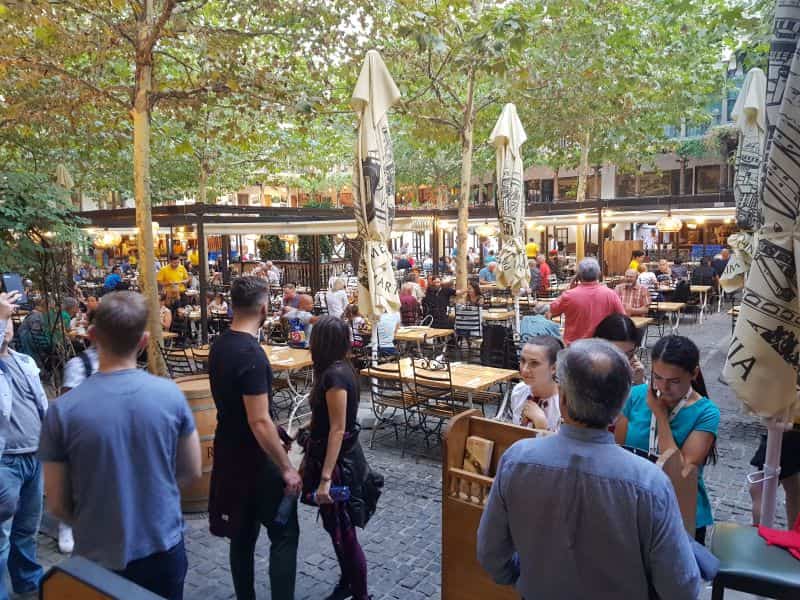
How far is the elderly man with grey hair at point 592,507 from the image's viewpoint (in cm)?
173

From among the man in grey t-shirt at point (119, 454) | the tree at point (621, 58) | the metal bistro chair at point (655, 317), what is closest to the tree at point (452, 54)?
the tree at point (621, 58)

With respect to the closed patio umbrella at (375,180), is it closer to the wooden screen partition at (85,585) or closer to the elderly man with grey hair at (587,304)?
the elderly man with grey hair at (587,304)

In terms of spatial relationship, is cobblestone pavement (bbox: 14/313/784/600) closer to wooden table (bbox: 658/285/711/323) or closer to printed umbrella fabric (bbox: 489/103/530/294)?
printed umbrella fabric (bbox: 489/103/530/294)

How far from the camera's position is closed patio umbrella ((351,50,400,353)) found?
267 inches

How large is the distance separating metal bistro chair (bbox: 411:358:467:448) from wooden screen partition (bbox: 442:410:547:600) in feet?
9.68

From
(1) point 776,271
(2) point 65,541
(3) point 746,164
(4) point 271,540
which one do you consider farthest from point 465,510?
(3) point 746,164

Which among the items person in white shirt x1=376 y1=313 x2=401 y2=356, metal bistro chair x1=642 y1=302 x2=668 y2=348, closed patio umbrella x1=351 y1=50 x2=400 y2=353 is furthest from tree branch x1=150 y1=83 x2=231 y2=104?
metal bistro chair x1=642 y1=302 x2=668 y2=348

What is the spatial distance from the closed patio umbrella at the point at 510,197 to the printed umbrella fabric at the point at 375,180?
2.89 meters

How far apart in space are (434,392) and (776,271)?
466 centimetres

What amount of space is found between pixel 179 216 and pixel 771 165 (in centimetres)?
1112

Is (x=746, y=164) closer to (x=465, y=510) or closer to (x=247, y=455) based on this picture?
(x=465, y=510)

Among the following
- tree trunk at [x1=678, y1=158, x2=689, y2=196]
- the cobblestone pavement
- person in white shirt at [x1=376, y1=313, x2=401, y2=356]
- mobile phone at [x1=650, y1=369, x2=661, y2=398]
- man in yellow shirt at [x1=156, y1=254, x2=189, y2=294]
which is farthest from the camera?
tree trunk at [x1=678, y1=158, x2=689, y2=196]

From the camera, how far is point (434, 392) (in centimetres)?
677

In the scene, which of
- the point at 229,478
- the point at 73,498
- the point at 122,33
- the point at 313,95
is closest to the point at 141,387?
the point at 73,498
